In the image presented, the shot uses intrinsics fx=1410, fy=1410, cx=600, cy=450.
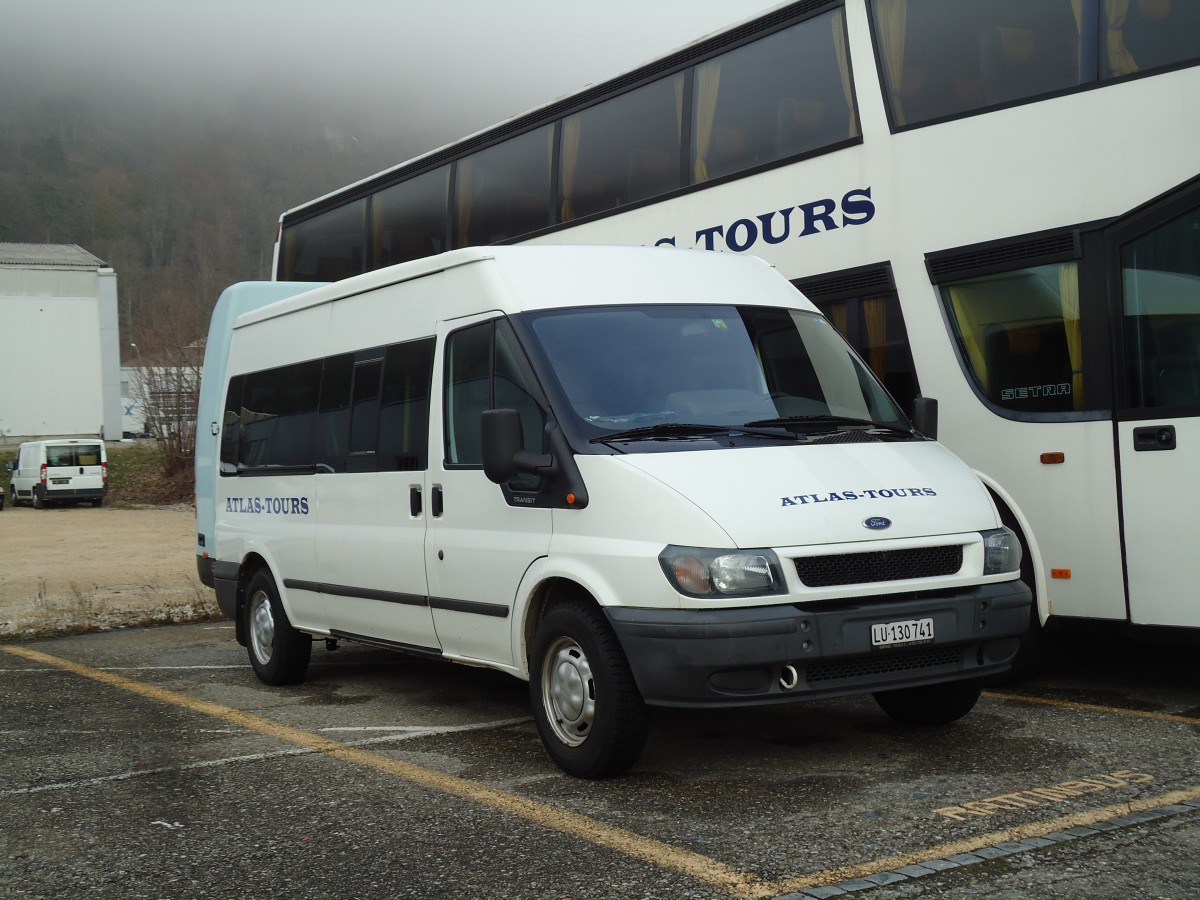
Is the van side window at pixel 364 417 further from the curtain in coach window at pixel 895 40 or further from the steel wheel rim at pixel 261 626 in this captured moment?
the curtain in coach window at pixel 895 40

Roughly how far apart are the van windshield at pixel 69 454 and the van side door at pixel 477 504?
121 feet

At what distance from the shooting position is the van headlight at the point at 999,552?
19.8 ft

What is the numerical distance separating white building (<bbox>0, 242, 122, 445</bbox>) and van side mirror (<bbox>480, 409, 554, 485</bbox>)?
70.1 metres

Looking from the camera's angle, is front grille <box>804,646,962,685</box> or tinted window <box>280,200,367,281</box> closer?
front grille <box>804,646,962,685</box>

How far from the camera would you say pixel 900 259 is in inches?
336

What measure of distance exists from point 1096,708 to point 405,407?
3.93m

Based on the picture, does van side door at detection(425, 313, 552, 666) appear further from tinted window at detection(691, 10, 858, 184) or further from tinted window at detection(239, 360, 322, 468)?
tinted window at detection(691, 10, 858, 184)

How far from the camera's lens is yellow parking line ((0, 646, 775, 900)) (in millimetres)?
4535

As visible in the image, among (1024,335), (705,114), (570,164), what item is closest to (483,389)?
(1024,335)

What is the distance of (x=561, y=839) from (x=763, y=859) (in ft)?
2.54

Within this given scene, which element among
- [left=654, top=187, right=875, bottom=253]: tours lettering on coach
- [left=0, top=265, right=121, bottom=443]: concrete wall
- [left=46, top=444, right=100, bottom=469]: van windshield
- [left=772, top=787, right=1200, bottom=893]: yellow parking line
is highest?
[left=0, top=265, right=121, bottom=443]: concrete wall

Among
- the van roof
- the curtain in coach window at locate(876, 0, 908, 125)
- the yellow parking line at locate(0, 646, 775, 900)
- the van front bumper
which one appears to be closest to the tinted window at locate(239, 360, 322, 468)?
the van roof

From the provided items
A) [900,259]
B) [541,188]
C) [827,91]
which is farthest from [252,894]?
[541,188]

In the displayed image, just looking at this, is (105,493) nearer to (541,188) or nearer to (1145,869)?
(541,188)
